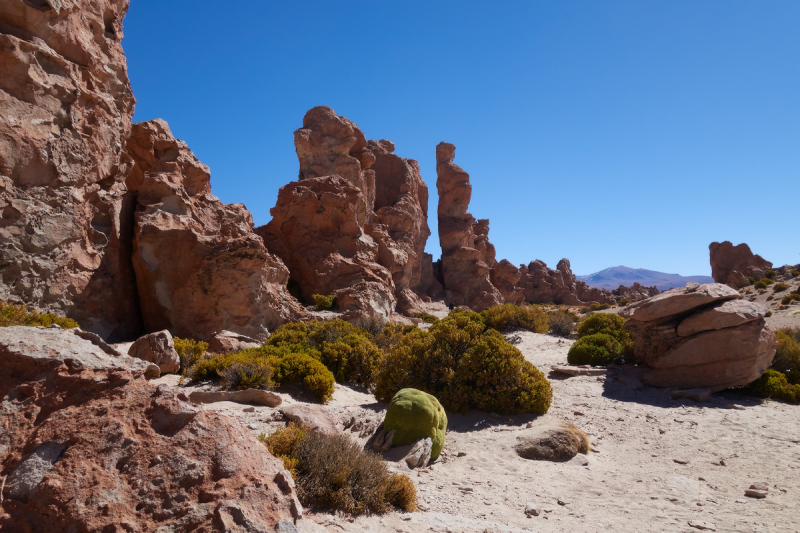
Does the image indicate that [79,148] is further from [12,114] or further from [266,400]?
[266,400]

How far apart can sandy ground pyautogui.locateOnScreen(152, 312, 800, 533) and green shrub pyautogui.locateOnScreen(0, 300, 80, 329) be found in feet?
8.45

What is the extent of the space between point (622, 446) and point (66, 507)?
8349mm

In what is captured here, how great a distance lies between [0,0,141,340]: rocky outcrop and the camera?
29.7 ft

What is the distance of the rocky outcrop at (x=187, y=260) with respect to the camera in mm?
13109

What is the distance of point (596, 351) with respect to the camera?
14.0 metres

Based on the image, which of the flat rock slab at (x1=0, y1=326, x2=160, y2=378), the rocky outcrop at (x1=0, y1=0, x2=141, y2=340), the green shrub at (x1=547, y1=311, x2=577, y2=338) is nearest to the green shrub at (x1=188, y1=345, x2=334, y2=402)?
the rocky outcrop at (x1=0, y1=0, x2=141, y2=340)

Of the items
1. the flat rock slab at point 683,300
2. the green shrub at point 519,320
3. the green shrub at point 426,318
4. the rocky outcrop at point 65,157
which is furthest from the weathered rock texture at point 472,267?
the rocky outcrop at point 65,157

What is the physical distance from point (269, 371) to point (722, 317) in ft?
35.5

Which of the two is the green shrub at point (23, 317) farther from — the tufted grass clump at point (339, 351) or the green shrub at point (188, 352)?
the tufted grass clump at point (339, 351)

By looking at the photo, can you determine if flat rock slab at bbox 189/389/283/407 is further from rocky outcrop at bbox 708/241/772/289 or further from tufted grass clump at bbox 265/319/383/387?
rocky outcrop at bbox 708/241/772/289

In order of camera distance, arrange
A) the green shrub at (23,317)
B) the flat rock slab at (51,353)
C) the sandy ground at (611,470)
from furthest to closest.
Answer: the green shrub at (23,317) → the sandy ground at (611,470) → the flat rock slab at (51,353)

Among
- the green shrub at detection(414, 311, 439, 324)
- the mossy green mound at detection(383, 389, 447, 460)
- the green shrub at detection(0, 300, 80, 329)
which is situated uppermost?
the green shrub at detection(414, 311, 439, 324)

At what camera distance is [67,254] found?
10.5 metres

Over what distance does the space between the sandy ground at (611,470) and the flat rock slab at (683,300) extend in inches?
96.2
